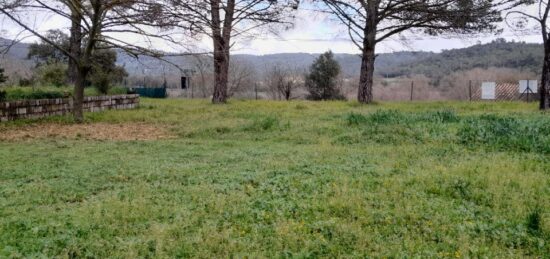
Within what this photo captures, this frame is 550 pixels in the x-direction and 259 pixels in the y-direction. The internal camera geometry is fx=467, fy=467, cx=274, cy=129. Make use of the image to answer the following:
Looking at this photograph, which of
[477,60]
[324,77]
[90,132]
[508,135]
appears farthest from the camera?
[477,60]

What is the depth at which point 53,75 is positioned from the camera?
59.6 ft

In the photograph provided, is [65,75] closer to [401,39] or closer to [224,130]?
[224,130]

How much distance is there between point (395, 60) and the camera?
125 ft

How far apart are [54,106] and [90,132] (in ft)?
11.8

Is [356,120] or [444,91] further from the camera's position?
[444,91]

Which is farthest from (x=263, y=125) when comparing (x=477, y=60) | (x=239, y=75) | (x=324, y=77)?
(x=477, y=60)

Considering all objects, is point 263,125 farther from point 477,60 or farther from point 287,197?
point 477,60

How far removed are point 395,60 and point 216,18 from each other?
24.8 m

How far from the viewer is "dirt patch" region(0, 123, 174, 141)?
8.85 m

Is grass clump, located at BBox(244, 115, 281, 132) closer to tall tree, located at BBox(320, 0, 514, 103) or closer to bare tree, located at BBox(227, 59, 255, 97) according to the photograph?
tall tree, located at BBox(320, 0, 514, 103)

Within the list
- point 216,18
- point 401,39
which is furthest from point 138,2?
point 401,39

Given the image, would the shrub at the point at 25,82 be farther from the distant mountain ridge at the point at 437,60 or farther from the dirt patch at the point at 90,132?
the distant mountain ridge at the point at 437,60

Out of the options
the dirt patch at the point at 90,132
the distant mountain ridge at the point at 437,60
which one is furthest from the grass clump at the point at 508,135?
the distant mountain ridge at the point at 437,60

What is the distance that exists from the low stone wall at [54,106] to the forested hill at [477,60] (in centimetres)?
2708
